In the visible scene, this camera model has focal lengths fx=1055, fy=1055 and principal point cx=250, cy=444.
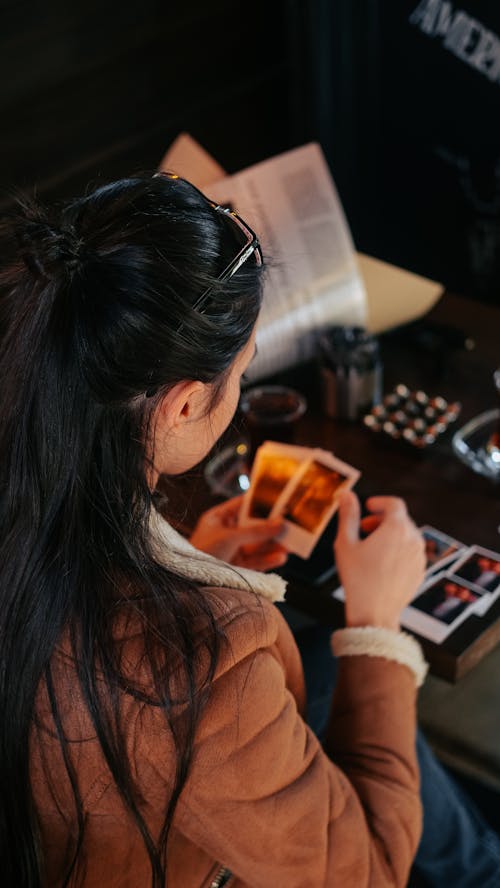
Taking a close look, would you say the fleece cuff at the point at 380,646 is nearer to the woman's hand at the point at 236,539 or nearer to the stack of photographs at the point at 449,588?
the stack of photographs at the point at 449,588

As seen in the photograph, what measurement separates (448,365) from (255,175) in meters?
0.43

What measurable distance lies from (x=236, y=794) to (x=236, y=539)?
0.49 meters

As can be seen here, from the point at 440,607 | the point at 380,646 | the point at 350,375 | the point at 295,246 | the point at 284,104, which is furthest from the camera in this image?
the point at 284,104

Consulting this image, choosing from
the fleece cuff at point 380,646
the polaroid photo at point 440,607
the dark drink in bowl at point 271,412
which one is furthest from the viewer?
the dark drink in bowl at point 271,412

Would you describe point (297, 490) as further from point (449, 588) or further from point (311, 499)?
point (449, 588)

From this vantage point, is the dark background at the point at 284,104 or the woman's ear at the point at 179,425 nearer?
the woman's ear at the point at 179,425

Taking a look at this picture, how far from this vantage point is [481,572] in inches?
51.9

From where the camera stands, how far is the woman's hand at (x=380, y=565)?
1.18 m

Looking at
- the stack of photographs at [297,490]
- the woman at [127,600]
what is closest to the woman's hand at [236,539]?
the stack of photographs at [297,490]

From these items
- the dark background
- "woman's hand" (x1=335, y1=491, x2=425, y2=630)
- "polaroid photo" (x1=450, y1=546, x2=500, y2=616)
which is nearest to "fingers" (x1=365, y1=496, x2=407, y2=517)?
"woman's hand" (x1=335, y1=491, x2=425, y2=630)

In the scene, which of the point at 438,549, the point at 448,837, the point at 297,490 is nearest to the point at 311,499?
the point at 297,490

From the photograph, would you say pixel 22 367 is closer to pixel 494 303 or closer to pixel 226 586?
pixel 226 586

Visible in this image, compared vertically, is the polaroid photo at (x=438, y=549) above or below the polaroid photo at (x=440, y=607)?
above

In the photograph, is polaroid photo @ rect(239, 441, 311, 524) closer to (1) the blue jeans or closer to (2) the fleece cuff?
(1) the blue jeans
